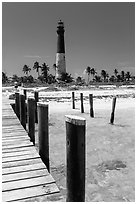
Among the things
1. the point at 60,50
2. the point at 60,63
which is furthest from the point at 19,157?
the point at 60,50

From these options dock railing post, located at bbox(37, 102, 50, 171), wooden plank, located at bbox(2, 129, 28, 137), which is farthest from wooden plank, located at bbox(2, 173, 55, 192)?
wooden plank, located at bbox(2, 129, 28, 137)

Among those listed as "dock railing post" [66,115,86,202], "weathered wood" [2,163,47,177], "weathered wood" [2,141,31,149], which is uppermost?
"dock railing post" [66,115,86,202]

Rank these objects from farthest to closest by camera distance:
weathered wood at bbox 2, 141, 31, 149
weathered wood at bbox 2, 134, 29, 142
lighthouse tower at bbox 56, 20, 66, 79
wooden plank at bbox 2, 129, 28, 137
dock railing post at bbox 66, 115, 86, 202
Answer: lighthouse tower at bbox 56, 20, 66, 79
wooden plank at bbox 2, 129, 28, 137
weathered wood at bbox 2, 134, 29, 142
weathered wood at bbox 2, 141, 31, 149
dock railing post at bbox 66, 115, 86, 202

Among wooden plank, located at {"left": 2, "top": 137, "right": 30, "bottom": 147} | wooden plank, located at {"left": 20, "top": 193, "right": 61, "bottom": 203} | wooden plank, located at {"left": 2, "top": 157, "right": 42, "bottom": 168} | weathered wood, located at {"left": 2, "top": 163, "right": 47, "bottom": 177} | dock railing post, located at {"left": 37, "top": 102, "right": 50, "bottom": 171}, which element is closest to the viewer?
wooden plank, located at {"left": 20, "top": 193, "right": 61, "bottom": 203}

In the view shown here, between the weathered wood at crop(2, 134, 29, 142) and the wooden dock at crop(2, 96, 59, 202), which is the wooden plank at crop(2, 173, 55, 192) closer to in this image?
the wooden dock at crop(2, 96, 59, 202)

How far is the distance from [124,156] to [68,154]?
15.8 feet

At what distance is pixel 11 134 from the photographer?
561cm

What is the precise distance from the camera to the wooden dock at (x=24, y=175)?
109 inches

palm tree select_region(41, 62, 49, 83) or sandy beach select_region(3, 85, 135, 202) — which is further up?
palm tree select_region(41, 62, 49, 83)

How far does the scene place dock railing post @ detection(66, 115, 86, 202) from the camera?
2.30 meters

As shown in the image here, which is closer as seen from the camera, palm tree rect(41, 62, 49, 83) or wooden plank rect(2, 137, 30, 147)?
wooden plank rect(2, 137, 30, 147)

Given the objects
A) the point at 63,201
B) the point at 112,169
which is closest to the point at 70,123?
the point at 63,201

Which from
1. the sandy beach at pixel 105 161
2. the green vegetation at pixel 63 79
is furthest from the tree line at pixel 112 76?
the sandy beach at pixel 105 161

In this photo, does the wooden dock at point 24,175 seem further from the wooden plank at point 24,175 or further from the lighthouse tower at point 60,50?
the lighthouse tower at point 60,50
